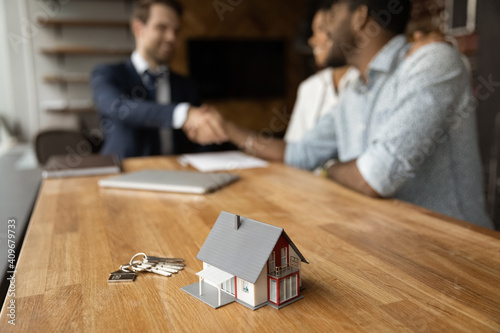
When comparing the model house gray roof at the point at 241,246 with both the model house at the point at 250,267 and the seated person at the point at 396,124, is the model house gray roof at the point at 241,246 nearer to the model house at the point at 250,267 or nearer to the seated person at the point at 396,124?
the model house at the point at 250,267

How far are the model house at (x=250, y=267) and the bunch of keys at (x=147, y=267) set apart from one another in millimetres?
84

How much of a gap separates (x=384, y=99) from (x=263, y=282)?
3.32 feet

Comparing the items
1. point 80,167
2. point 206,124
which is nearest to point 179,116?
point 206,124

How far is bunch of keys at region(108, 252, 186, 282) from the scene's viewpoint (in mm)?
613

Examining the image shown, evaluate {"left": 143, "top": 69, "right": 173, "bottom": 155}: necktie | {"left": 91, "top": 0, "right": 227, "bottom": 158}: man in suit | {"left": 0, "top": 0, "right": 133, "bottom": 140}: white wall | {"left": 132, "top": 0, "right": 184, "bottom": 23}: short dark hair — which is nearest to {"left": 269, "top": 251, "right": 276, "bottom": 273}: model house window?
{"left": 91, "top": 0, "right": 227, "bottom": 158}: man in suit

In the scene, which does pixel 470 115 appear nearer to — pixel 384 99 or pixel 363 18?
pixel 384 99

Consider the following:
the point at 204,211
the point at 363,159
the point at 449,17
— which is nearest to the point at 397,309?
the point at 204,211

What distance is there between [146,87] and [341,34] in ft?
3.95

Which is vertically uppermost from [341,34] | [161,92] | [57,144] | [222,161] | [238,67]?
[341,34]

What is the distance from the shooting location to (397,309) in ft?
1.67

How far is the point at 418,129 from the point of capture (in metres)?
1.11

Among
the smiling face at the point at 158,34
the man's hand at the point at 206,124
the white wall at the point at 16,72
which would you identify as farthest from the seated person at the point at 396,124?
the white wall at the point at 16,72

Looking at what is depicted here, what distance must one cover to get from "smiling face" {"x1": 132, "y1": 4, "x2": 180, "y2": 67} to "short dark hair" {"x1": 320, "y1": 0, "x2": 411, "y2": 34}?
1224mm

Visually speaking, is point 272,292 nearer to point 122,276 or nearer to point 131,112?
point 122,276
